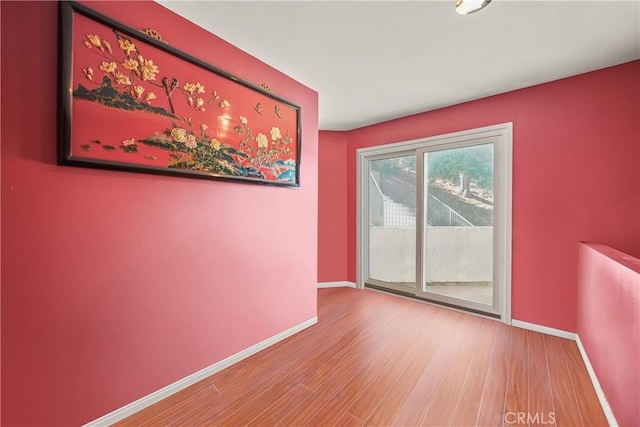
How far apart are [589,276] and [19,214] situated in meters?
3.55

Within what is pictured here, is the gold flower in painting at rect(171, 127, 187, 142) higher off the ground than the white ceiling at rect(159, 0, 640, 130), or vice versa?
the white ceiling at rect(159, 0, 640, 130)

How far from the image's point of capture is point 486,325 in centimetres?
272

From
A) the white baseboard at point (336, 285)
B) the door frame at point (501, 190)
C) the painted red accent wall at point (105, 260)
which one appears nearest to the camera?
the painted red accent wall at point (105, 260)

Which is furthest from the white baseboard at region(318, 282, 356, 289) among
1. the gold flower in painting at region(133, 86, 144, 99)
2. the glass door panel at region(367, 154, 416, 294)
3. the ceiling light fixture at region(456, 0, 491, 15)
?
the ceiling light fixture at region(456, 0, 491, 15)

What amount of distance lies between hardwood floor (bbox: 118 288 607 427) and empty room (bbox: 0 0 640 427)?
0.02 metres

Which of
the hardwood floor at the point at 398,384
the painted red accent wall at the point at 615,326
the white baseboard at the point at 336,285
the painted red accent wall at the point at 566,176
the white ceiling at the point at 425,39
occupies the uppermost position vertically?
the white ceiling at the point at 425,39

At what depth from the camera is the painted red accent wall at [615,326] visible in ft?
3.89

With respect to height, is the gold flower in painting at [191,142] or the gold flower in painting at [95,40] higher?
the gold flower in painting at [95,40]

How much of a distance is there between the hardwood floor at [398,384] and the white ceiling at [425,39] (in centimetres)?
242

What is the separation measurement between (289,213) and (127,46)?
5.23ft

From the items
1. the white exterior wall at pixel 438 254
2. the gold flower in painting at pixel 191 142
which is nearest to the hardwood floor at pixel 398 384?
the white exterior wall at pixel 438 254

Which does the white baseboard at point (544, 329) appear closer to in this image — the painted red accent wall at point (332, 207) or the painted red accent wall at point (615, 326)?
the painted red accent wall at point (615, 326)

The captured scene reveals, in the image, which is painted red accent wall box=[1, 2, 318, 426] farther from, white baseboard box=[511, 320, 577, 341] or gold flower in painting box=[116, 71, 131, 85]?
white baseboard box=[511, 320, 577, 341]

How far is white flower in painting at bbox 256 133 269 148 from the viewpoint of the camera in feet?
6.96
